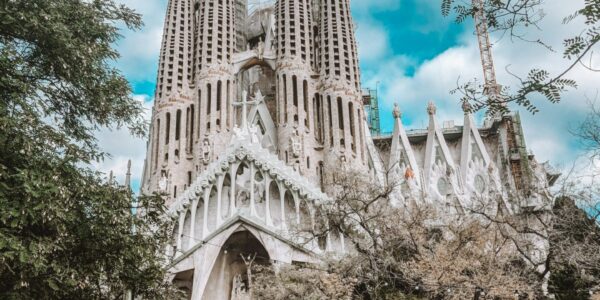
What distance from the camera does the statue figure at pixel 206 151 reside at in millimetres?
26766

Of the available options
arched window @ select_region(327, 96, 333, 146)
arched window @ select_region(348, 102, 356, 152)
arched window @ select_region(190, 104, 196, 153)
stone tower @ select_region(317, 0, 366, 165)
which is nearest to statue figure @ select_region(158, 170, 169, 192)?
arched window @ select_region(190, 104, 196, 153)

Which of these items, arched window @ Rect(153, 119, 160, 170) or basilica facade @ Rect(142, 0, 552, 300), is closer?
basilica facade @ Rect(142, 0, 552, 300)

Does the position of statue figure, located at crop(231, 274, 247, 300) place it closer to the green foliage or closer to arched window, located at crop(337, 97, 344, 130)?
arched window, located at crop(337, 97, 344, 130)

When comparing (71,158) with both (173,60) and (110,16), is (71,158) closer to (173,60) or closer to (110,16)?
(110,16)

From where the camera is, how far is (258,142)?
24016 mm

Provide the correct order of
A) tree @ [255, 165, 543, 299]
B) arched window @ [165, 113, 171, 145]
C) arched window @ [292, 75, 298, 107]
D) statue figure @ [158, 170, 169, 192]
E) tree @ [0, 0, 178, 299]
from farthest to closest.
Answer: arched window @ [165, 113, 171, 145]
arched window @ [292, 75, 298, 107]
statue figure @ [158, 170, 169, 192]
tree @ [255, 165, 543, 299]
tree @ [0, 0, 178, 299]

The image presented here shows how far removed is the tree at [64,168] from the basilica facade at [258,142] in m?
11.6

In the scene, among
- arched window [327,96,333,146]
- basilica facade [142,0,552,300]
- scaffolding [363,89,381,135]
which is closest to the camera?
basilica facade [142,0,552,300]

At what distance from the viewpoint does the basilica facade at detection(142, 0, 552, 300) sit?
22.7 m

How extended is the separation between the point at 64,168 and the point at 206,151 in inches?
736

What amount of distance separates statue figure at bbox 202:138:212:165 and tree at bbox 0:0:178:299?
16073 millimetres

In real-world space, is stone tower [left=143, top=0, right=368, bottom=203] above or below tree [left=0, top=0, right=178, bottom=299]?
above

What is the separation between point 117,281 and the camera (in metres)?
9.02

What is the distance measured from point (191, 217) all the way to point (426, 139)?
61.4 ft
